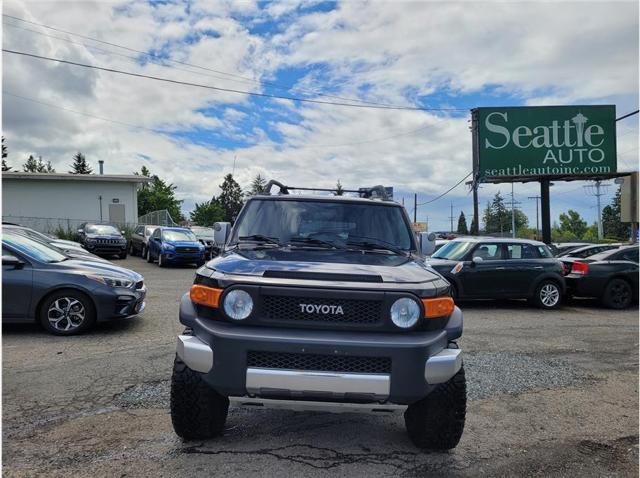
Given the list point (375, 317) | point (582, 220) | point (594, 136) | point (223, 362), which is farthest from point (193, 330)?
point (582, 220)

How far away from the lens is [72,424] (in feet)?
12.8

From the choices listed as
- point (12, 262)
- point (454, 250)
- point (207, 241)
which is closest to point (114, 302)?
point (12, 262)

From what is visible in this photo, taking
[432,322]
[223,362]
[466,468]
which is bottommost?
[466,468]

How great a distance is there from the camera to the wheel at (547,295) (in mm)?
10438

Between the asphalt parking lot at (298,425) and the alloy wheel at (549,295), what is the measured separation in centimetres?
396

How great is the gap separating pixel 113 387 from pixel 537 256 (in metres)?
9.00

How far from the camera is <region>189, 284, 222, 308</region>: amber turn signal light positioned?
3.20 metres

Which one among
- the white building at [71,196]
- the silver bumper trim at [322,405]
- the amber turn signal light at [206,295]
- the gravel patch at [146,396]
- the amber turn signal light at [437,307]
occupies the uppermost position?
the white building at [71,196]

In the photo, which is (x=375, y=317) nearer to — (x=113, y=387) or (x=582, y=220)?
(x=113, y=387)

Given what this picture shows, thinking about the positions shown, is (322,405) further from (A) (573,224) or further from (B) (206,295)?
(A) (573,224)

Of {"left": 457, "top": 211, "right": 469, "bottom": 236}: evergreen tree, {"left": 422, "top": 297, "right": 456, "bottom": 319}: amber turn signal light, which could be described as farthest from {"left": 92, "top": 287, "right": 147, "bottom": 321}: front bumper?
{"left": 457, "top": 211, "right": 469, "bottom": 236}: evergreen tree

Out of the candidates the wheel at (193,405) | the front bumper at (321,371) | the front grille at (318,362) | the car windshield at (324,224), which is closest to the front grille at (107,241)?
the car windshield at (324,224)

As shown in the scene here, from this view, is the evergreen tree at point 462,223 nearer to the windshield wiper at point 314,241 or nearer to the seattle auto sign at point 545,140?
the seattle auto sign at point 545,140

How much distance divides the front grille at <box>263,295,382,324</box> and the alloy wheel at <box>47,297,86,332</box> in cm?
489
